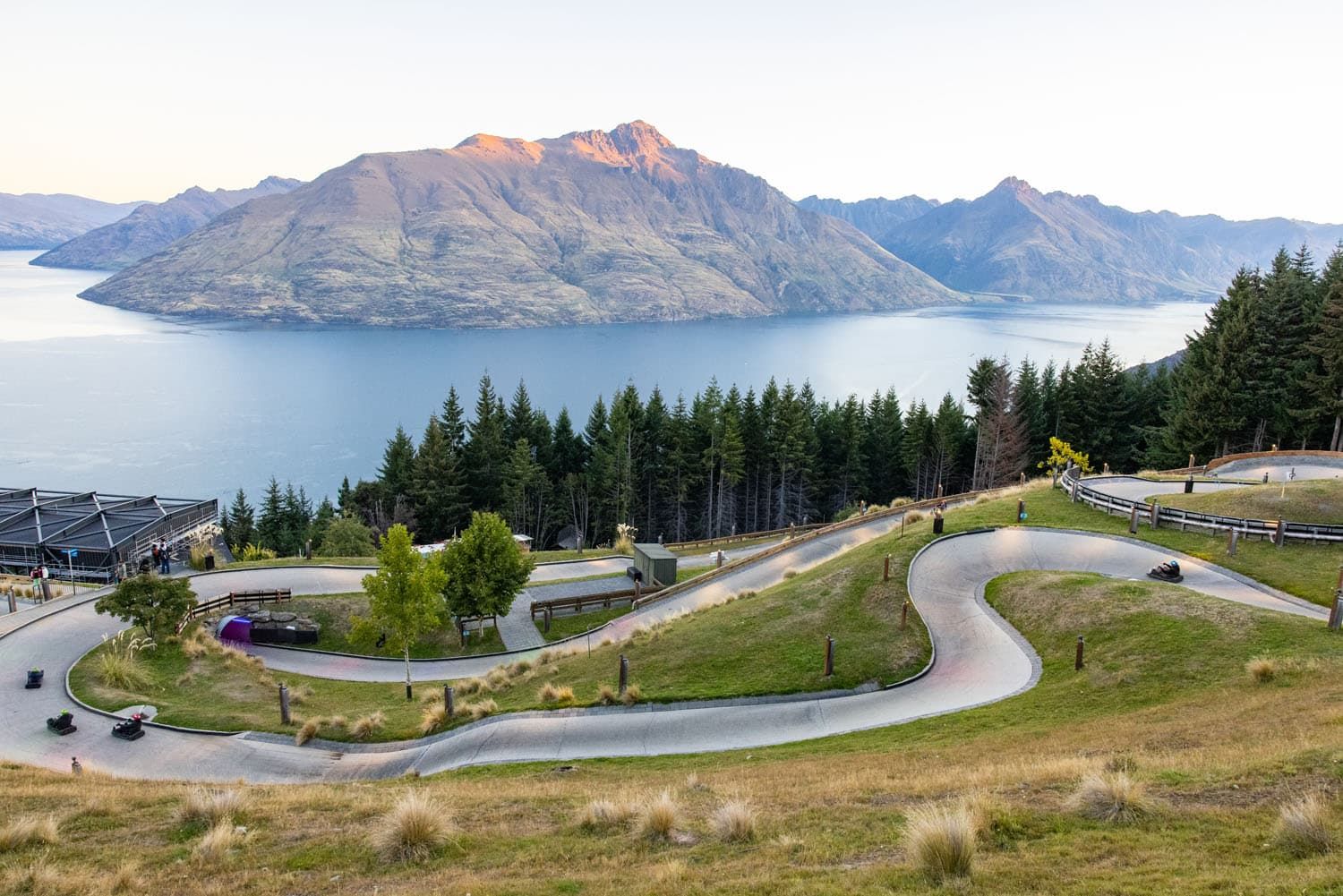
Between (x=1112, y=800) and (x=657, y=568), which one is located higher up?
(x=1112, y=800)

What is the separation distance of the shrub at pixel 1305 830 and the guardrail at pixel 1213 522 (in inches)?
843

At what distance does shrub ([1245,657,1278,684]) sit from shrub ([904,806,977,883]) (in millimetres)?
11501

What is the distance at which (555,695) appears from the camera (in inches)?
790

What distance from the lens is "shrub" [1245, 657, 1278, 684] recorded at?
49.0ft

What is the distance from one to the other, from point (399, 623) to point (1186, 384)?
186 feet

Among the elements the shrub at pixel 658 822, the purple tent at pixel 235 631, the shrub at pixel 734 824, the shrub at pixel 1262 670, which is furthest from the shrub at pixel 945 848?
the purple tent at pixel 235 631

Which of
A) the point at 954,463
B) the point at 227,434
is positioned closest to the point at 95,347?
the point at 227,434

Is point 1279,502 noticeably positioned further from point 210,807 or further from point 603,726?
point 210,807

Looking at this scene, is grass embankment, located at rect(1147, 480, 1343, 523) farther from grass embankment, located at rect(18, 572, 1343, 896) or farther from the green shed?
the green shed

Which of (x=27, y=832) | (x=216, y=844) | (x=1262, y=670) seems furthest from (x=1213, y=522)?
(x=27, y=832)

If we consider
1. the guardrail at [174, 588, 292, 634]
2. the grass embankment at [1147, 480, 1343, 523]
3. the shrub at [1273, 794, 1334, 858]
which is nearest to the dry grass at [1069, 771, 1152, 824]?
the shrub at [1273, 794, 1334, 858]

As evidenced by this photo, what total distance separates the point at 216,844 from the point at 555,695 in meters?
11.1

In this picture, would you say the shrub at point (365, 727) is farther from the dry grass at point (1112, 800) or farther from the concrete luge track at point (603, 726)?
the dry grass at point (1112, 800)

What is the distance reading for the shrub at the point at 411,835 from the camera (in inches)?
365
